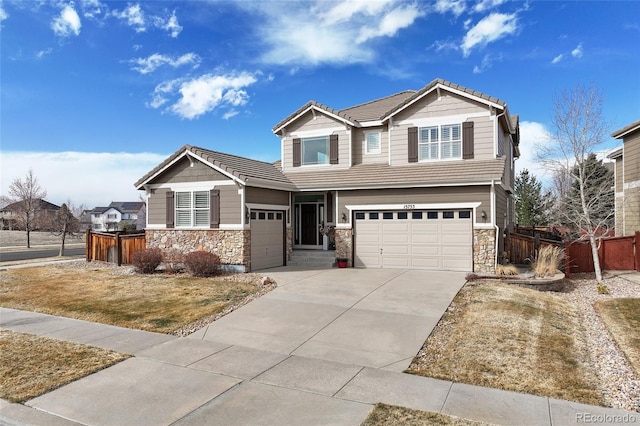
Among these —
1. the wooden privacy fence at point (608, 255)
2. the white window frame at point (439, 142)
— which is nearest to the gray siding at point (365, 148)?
the white window frame at point (439, 142)

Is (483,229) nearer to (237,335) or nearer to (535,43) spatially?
(535,43)

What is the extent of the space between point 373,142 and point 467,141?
419 centimetres

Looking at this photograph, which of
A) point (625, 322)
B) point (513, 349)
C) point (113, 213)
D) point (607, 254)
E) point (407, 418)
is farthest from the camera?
point (113, 213)

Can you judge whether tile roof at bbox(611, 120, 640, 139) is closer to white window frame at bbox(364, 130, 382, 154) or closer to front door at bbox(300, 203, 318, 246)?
white window frame at bbox(364, 130, 382, 154)

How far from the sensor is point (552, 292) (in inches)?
471

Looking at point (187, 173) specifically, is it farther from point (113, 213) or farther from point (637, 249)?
point (113, 213)

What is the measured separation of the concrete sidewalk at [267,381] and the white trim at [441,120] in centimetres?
916

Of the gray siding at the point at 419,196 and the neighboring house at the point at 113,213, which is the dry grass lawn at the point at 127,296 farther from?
the neighboring house at the point at 113,213

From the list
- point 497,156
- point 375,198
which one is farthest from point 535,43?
point 375,198

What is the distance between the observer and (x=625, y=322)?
28.4 ft

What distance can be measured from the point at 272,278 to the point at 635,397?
10.2 meters

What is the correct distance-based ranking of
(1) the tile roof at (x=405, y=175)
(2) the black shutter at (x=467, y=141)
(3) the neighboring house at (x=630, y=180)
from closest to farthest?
(1) the tile roof at (x=405, y=175) < (2) the black shutter at (x=467, y=141) < (3) the neighboring house at (x=630, y=180)

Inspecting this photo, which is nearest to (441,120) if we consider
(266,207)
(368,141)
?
(368,141)

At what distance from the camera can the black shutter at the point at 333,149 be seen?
712 inches
